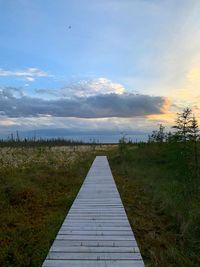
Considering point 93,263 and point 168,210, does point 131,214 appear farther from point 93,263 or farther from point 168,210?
point 93,263

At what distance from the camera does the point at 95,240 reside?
6551mm

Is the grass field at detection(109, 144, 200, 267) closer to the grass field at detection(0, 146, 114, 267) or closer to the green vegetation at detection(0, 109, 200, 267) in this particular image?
the green vegetation at detection(0, 109, 200, 267)

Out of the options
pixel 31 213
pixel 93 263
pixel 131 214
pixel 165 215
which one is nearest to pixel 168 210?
pixel 165 215

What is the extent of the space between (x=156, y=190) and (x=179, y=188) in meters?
0.75

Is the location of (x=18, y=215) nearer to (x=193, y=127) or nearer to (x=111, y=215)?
(x=111, y=215)

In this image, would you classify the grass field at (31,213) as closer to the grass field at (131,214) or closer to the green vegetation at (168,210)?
the grass field at (131,214)

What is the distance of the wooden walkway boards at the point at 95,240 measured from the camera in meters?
5.56

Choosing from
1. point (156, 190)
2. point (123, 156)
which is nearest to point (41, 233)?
point (156, 190)

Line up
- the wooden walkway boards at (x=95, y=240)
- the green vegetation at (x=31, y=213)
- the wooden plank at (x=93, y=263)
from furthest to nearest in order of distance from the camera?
the green vegetation at (x=31, y=213) → the wooden walkway boards at (x=95, y=240) → the wooden plank at (x=93, y=263)

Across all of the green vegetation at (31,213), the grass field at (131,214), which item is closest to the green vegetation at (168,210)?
the grass field at (131,214)

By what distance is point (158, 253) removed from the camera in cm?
630

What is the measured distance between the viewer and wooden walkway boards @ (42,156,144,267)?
5.56 meters

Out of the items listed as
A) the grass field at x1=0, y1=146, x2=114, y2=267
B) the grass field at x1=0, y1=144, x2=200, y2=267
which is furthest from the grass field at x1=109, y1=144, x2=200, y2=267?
the grass field at x1=0, y1=146, x2=114, y2=267

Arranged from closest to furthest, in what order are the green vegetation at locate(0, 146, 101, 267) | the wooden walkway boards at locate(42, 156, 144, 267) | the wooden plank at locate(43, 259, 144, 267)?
the wooden plank at locate(43, 259, 144, 267), the wooden walkway boards at locate(42, 156, 144, 267), the green vegetation at locate(0, 146, 101, 267)
